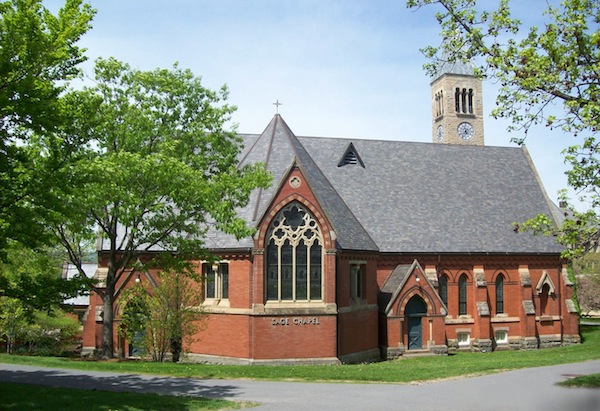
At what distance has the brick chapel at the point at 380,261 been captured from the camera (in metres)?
25.7

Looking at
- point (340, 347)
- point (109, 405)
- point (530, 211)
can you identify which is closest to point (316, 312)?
point (340, 347)

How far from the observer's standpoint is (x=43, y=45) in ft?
40.6

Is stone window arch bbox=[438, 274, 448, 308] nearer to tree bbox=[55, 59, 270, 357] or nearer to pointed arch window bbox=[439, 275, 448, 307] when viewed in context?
pointed arch window bbox=[439, 275, 448, 307]

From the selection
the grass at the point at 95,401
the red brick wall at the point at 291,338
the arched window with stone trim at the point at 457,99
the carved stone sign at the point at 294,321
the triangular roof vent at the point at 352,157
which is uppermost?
the arched window with stone trim at the point at 457,99

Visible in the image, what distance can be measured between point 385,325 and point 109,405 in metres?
18.8

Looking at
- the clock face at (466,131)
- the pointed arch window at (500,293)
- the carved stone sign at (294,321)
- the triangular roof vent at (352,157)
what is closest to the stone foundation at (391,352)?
the carved stone sign at (294,321)

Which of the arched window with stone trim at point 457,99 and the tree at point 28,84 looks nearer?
the tree at point 28,84

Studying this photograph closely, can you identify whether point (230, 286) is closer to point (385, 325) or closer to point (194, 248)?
point (194, 248)

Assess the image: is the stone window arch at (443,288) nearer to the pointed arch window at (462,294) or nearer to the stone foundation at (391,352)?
the pointed arch window at (462,294)

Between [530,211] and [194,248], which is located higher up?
[530,211]

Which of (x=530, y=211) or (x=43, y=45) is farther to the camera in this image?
(x=530, y=211)

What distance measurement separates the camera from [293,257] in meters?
25.8

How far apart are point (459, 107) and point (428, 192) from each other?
25.7 metres

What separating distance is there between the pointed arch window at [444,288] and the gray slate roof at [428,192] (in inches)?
67.1
